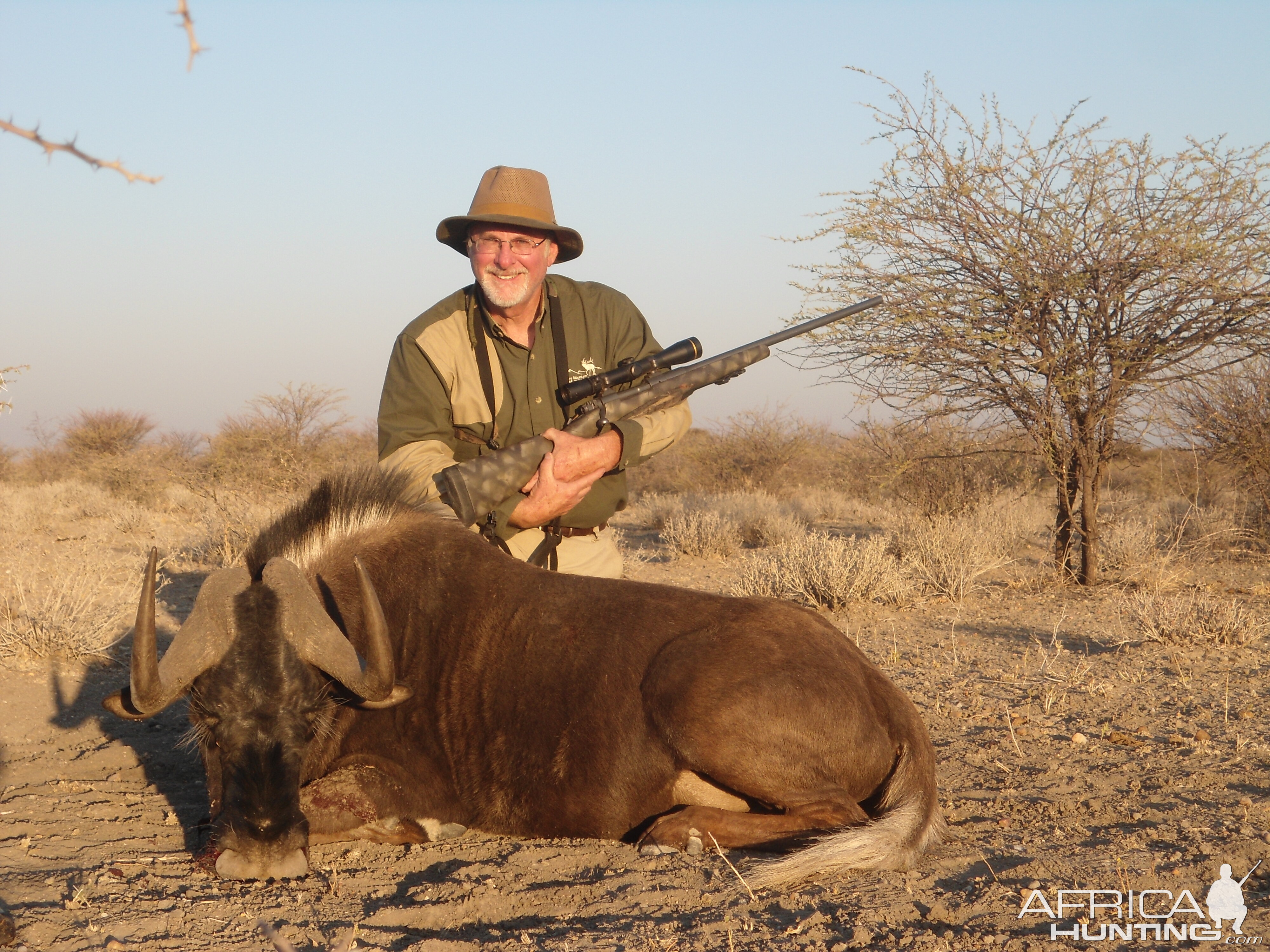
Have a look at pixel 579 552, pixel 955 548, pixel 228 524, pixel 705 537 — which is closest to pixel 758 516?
pixel 705 537

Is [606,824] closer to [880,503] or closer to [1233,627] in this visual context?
[1233,627]

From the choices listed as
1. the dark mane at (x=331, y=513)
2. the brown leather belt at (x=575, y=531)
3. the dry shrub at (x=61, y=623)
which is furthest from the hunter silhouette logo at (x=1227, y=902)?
the dry shrub at (x=61, y=623)

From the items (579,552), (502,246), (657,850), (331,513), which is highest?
(502,246)

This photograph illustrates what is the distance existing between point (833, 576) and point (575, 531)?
3.66 metres

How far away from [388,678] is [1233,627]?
6053mm

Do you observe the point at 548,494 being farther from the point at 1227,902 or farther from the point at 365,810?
the point at 1227,902

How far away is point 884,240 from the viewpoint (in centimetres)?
943

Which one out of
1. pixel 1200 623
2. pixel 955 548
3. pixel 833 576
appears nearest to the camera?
pixel 1200 623

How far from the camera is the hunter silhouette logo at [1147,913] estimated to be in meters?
2.71

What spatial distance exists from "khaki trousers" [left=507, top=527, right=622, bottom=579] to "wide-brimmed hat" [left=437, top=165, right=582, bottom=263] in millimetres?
Answer: 1651

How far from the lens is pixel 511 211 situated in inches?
213

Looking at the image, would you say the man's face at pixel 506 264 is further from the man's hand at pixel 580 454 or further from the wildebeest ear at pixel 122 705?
the wildebeest ear at pixel 122 705

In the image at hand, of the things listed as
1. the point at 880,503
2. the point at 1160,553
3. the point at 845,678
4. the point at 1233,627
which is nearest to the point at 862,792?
the point at 845,678

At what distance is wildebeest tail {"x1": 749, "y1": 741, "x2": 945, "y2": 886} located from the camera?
3211 millimetres
